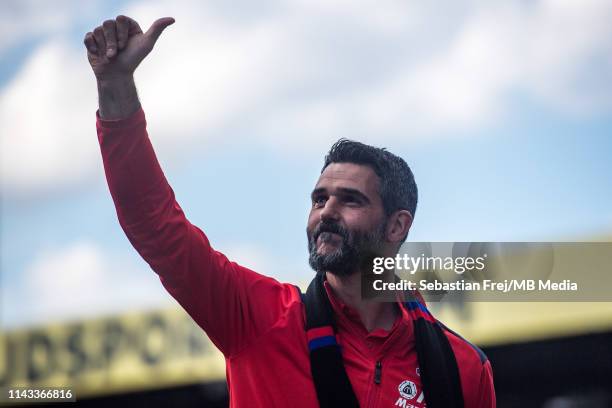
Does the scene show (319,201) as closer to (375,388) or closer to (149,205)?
(375,388)

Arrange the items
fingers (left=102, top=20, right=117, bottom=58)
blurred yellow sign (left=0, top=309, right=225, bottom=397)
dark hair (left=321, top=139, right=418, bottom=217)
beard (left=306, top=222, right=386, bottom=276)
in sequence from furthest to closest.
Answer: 1. blurred yellow sign (left=0, top=309, right=225, bottom=397)
2. dark hair (left=321, top=139, right=418, bottom=217)
3. beard (left=306, top=222, right=386, bottom=276)
4. fingers (left=102, top=20, right=117, bottom=58)

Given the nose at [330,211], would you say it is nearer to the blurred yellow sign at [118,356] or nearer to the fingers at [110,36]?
the fingers at [110,36]

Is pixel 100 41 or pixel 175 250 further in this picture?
pixel 175 250

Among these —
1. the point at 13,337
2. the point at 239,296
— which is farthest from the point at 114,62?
the point at 13,337

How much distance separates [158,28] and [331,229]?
1153 millimetres

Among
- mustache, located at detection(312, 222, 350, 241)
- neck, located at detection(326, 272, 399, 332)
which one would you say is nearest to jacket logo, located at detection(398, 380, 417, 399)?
neck, located at detection(326, 272, 399, 332)

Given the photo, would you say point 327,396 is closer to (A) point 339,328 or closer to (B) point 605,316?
(A) point 339,328

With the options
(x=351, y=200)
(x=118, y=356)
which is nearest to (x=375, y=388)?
(x=351, y=200)

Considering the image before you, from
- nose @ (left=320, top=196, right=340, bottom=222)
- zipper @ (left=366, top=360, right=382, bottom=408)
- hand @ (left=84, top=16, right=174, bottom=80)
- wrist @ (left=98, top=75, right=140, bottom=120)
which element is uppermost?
hand @ (left=84, top=16, right=174, bottom=80)

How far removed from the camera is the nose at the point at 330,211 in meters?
3.83

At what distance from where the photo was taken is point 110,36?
3.12m

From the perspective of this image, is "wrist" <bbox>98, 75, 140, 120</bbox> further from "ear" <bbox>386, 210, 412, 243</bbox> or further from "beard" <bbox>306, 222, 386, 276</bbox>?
"ear" <bbox>386, 210, 412, 243</bbox>

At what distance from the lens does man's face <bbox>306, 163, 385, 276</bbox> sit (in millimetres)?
3799

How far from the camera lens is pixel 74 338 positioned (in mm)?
13273
